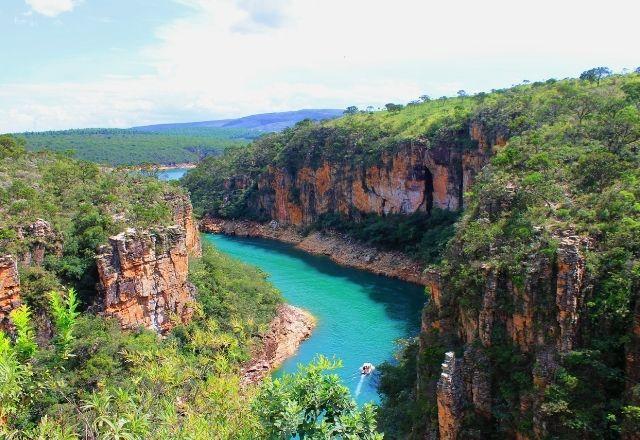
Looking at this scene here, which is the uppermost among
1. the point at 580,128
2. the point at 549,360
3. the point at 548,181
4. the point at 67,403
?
the point at 580,128

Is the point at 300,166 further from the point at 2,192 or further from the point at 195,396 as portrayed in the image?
the point at 195,396

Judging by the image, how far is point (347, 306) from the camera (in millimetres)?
33781

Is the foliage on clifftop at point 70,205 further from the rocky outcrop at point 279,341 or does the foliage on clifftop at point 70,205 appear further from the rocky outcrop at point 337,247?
the rocky outcrop at point 337,247

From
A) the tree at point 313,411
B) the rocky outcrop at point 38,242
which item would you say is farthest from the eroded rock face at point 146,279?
the tree at point 313,411

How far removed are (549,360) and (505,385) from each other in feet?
4.84

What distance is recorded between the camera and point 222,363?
47.7ft

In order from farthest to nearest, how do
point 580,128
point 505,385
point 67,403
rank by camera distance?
point 580,128 < point 67,403 < point 505,385

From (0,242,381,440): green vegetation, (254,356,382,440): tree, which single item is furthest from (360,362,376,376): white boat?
(254,356,382,440): tree

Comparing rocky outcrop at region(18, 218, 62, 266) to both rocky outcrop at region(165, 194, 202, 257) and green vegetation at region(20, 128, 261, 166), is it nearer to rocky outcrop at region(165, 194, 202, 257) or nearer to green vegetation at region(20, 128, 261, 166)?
rocky outcrop at region(165, 194, 202, 257)

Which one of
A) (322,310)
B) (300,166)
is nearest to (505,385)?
(322,310)

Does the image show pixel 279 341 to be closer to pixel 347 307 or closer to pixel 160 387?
pixel 347 307

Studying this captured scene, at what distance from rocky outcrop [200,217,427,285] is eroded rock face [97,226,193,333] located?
15.3 meters

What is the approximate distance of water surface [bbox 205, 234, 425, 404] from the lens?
85.3 ft

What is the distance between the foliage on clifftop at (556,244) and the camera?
12406 mm
